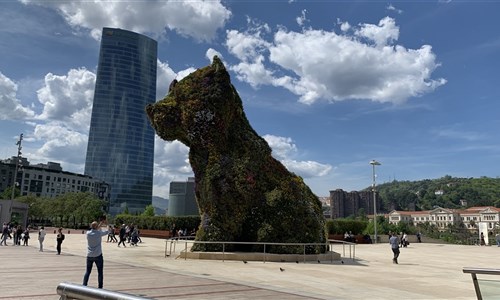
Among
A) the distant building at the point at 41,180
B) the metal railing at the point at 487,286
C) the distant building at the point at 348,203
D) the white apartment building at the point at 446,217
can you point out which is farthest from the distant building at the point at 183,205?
the distant building at the point at 348,203

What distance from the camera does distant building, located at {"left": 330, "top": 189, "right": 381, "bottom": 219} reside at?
186m

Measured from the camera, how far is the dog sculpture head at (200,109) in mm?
19875

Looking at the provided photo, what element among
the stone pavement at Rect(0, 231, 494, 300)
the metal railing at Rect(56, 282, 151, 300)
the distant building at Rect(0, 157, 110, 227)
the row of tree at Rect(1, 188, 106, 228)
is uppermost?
the distant building at Rect(0, 157, 110, 227)

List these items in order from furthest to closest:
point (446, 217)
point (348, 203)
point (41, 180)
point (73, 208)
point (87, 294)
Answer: point (348, 203), point (446, 217), point (41, 180), point (73, 208), point (87, 294)

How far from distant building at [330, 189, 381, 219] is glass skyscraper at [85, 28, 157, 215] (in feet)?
297

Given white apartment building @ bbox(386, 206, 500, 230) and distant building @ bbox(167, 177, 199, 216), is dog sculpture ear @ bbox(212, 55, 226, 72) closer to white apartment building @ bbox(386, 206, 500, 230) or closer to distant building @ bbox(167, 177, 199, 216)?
distant building @ bbox(167, 177, 199, 216)

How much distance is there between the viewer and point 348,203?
19225 cm

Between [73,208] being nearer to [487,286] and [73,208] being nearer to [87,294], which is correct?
[487,286]

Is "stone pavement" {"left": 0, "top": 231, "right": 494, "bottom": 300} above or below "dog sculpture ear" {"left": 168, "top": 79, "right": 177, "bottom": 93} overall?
below

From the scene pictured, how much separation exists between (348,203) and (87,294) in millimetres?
197705

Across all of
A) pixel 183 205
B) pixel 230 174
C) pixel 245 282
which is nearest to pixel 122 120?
pixel 183 205

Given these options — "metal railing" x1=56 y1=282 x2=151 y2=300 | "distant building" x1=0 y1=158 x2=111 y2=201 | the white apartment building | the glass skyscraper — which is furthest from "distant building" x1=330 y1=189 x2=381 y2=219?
"metal railing" x1=56 y1=282 x2=151 y2=300

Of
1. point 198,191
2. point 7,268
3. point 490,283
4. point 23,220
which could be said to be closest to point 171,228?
point 23,220

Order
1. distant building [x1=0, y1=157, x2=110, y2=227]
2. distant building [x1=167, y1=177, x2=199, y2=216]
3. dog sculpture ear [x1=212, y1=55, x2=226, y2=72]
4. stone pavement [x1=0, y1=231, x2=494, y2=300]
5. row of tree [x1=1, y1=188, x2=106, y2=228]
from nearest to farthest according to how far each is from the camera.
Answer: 1. stone pavement [x1=0, y1=231, x2=494, y2=300]
2. dog sculpture ear [x1=212, y1=55, x2=226, y2=72]
3. distant building [x1=167, y1=177, x2=199, y2=216]
4. row of tree [x1=1, y1=188, x2=106, y2=228]
5. distant building [x1=0, y1=157, x2=110, y2=227]
